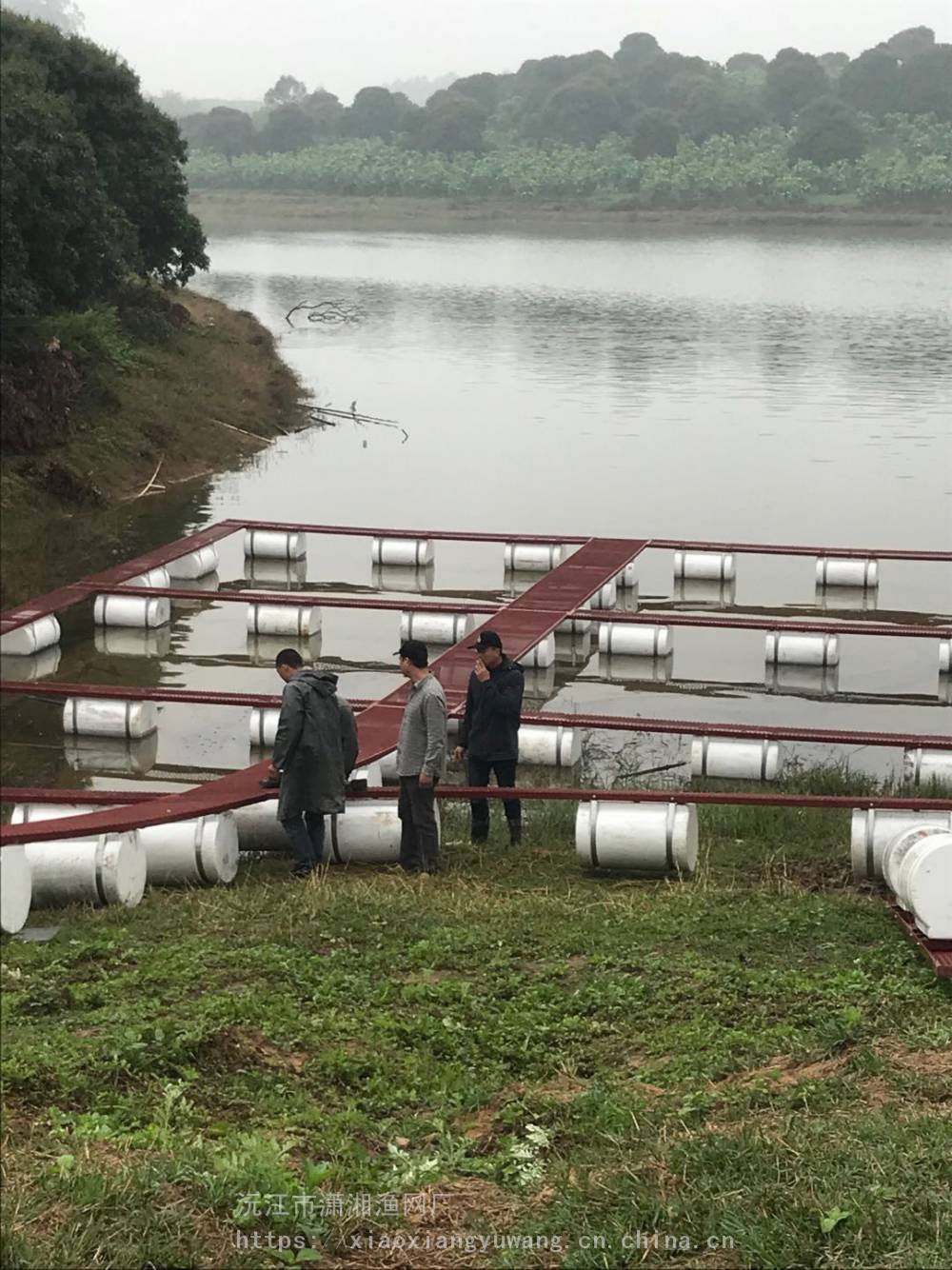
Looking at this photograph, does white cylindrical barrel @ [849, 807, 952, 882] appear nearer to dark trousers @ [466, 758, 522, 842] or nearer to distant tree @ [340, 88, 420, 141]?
dark trousers @ [466, 758, 522, 842]

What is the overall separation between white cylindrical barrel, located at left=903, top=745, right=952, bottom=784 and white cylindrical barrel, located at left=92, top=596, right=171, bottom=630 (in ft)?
30.9

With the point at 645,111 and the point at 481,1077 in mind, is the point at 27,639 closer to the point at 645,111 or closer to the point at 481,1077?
the point at 481,1077

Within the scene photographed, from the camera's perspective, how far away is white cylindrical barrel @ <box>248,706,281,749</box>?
16.1 meters

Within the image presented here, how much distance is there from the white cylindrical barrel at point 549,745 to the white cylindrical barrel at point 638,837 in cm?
409

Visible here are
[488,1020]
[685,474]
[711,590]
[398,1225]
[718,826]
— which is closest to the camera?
[398,1225]

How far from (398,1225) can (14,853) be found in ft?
14.0

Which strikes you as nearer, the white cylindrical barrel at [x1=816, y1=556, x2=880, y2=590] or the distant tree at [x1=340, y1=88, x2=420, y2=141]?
the white cylindrical barrel at [x1=816, y1=556, x2=880, y2=590]

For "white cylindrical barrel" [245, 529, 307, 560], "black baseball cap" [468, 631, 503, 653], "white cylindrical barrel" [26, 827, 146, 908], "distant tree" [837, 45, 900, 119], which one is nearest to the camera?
"white cylindrical barrel" [26, 827, 146, 908]

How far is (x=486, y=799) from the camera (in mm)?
12461

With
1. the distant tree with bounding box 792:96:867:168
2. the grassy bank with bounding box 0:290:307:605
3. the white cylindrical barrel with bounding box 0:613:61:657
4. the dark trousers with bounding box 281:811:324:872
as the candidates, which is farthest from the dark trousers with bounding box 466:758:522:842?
the distant tree with bounding box 792:96:867:168

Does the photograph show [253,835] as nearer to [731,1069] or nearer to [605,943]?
[605,943]

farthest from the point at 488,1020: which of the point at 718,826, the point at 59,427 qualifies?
the point at 59,427

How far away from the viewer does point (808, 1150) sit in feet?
21.3

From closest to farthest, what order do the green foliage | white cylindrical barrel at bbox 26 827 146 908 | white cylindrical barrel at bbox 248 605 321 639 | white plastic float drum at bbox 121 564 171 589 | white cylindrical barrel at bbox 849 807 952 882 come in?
white cylindrical barrel at bbox 26 827 146 908 < white cylindrical barrel at bbox 849 807 952 882 < white cylindrical barrel at bbox 248 605 321 639 < white plastic float drum at bbox 121 564 171 589 < the green foliage
